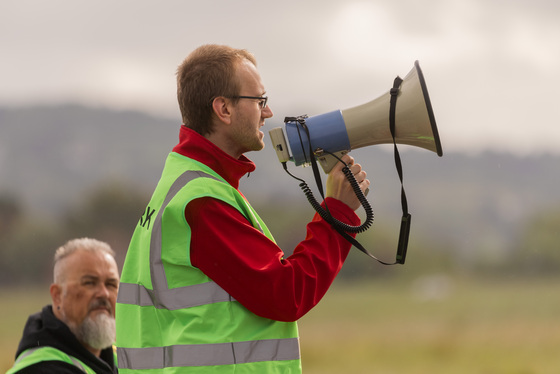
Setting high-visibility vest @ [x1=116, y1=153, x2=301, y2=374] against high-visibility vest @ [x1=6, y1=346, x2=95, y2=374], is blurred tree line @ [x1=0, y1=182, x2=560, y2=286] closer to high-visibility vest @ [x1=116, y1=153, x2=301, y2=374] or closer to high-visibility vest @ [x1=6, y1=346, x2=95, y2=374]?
high-visibility vest @ [x1=6, y1=346, x2=95, y2=374]

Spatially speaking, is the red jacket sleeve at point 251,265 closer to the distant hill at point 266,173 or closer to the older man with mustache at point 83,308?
the older man with mustache at point 83,308

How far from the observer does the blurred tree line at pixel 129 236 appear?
58500 millimetres

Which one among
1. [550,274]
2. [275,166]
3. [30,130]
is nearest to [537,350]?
[550,274]

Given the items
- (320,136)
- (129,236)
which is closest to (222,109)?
(320,136)

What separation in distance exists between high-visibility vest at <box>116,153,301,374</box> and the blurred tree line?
49.8m

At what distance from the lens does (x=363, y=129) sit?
2580 millimetres

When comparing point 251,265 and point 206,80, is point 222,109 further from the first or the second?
point 251,265

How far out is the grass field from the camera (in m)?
43.1

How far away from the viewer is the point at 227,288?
2207mm

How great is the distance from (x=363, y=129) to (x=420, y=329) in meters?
57.0

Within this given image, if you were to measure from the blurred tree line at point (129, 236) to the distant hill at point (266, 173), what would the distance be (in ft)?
14.7

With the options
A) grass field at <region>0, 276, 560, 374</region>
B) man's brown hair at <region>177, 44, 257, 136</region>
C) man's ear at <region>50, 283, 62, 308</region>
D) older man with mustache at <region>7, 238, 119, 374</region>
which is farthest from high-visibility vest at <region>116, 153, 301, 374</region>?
grass field at <region>0, 276, 560, 374</region>

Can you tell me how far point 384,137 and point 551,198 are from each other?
9921 centimetres

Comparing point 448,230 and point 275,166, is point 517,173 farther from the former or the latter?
point 275,166
